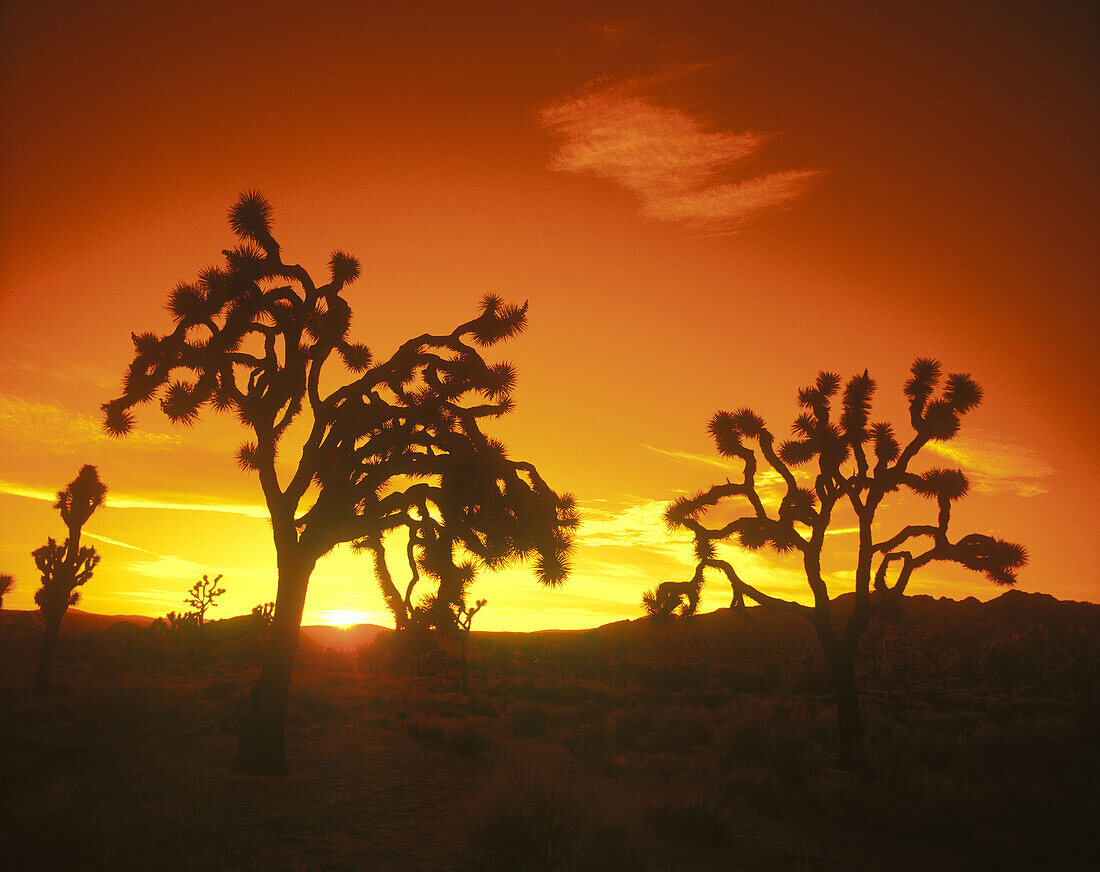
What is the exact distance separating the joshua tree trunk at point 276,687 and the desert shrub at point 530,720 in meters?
7.46

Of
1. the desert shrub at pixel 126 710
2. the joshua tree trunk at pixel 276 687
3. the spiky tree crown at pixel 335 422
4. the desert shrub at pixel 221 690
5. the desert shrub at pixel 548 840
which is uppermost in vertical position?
the spiky tree crown at pixel 335 422

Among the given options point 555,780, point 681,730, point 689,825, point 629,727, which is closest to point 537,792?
point 689,825

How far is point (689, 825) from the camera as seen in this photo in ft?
26.2

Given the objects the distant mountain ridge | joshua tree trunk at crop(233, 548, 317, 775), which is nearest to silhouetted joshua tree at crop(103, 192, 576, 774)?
joshua tree trunk at crop(233, 548, 317, 775)

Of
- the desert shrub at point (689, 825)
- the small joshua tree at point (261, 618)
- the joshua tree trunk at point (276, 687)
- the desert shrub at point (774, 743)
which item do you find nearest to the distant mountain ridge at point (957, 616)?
the small joshua tree at point (261, 618)

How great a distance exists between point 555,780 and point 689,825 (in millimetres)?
2541

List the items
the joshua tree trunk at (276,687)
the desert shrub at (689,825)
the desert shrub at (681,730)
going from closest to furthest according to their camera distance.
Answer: the desert shrub at (689,825), the joshua tree trunk at (276,687), the desert shrub at (681,730)

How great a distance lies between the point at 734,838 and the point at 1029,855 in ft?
9.93

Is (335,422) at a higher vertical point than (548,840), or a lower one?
higher

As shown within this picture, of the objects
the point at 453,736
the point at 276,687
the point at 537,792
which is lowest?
the point at 453,736

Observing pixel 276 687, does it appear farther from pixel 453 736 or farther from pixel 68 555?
pixel 68 555

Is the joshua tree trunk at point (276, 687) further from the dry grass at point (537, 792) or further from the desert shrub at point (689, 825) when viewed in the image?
the desert shrub at point (689, 825)

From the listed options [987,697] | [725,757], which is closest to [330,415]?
[725,757]

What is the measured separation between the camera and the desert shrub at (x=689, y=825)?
7801 mm
